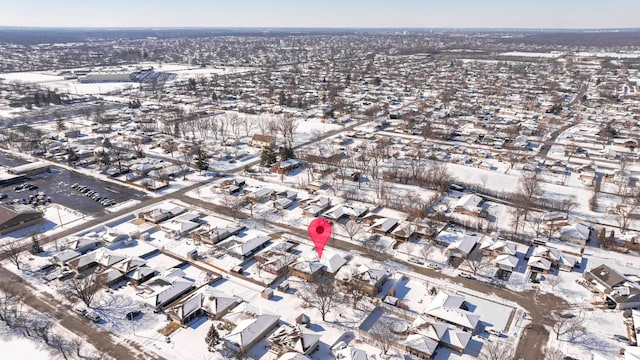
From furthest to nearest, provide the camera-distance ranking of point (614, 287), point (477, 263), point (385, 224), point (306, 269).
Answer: point (385, 224) → point (477, 263) → point (306, 269) → point (614, 287)

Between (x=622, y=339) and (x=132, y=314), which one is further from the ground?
(x=132, y=314)

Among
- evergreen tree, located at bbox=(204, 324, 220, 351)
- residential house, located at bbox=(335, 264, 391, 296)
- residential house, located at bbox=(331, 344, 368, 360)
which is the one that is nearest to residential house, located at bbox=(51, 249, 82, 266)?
evergreen tree, located at bbox=(204, 324, 220, 351)

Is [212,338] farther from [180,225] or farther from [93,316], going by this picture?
[180,225]

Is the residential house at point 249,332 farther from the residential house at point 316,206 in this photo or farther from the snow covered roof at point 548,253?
the snow covered roof at point 548,253

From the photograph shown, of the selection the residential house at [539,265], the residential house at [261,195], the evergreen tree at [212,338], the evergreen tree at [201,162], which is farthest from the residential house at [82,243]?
the residential house at [539,265]

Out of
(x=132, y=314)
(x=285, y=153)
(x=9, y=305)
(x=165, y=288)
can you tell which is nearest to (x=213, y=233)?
(x=165, y=288)
